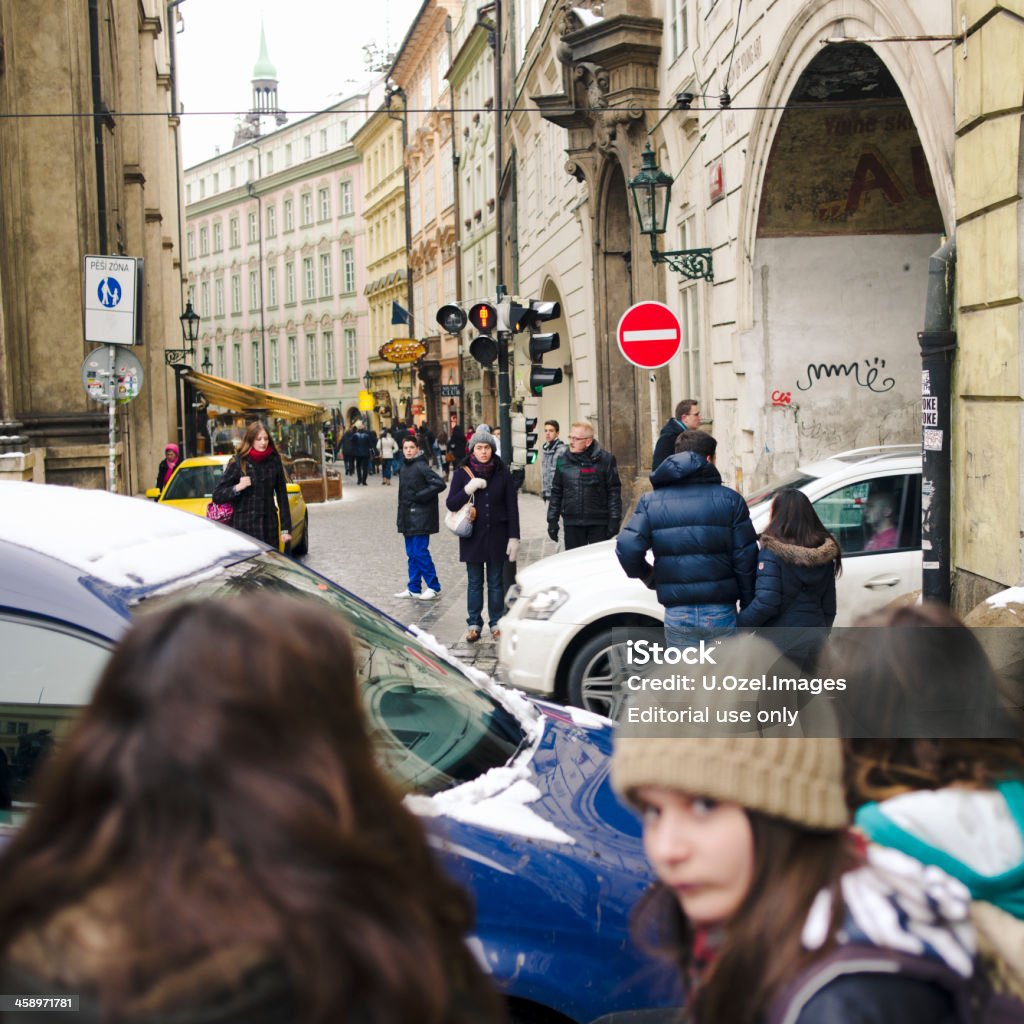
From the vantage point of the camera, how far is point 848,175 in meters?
14.2

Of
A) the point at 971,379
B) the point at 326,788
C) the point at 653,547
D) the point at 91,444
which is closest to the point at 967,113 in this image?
the point at 971,379

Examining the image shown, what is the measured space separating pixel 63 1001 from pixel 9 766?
191 cm

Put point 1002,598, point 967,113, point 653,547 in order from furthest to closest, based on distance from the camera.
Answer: point 967,113
point 653,547
point 1002,598

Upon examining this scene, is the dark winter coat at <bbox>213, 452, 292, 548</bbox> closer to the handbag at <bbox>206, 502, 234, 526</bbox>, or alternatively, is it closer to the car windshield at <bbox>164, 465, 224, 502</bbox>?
the handbag at <bbox>206, 502, 234, 526</bbox>

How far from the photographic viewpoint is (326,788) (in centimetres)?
135

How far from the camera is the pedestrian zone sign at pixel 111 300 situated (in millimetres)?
12953

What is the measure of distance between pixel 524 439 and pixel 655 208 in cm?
1334

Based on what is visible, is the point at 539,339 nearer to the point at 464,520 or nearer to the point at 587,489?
the point at 587,489

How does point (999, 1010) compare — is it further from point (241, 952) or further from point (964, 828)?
point (241, 952)

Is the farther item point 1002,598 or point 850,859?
point 1002,598

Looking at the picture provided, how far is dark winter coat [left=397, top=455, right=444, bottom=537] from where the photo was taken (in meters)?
13.5

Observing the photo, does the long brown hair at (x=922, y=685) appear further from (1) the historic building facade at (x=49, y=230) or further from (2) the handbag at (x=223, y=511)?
(1) the historic building facade at (x=49, y=230)

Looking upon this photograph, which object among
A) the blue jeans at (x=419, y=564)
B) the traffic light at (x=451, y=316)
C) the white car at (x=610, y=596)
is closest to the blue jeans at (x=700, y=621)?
the white car at (x=610, y=596)

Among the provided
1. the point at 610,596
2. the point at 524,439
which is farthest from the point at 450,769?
the point at 524,439
